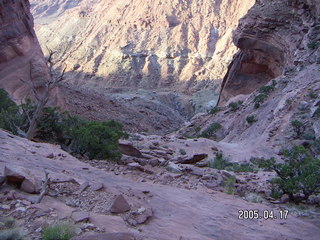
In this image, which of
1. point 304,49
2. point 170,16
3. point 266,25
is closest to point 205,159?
point 304,49

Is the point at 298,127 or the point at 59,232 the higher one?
the point at 298,127

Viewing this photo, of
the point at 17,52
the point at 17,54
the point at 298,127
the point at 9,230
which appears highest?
the point at 17,52

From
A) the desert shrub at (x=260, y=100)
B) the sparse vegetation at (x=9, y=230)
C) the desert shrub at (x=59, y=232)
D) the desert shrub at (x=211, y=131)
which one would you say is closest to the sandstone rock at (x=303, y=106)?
the desert shrub at (x=260, y=100)

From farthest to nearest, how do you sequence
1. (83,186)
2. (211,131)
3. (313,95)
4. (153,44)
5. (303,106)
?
1. (153,44)
2. (211,131)
3. (313,95)
4. (303,106)
5. (83,186)

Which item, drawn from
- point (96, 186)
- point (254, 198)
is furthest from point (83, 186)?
point (254, 198)

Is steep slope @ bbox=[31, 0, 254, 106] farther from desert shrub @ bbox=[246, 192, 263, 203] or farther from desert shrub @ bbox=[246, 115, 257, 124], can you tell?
desert shrub @ bbox=[246, 192, 263, 203]

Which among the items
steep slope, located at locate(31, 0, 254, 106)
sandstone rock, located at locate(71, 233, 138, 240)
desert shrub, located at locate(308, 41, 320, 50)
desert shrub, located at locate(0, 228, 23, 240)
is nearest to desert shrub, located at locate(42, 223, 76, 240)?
sandstone rock, located at locate(71, 233, 138, 240)

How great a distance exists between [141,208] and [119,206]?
0.36m

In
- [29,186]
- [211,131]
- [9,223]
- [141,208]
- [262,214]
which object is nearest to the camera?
[9,223]

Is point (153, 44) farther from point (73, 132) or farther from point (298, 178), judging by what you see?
point (298, 178)

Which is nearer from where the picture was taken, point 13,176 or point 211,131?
point 13,176

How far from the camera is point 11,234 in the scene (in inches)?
151

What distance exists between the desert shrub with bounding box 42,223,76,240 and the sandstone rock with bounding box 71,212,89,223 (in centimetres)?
30

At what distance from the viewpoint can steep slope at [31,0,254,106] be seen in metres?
65.5
